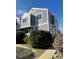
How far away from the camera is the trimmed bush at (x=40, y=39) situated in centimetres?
182

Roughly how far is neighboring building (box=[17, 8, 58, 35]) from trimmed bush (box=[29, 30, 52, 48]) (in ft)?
0.15

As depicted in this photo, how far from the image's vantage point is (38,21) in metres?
1.85

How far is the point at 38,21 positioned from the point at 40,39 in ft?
0.68

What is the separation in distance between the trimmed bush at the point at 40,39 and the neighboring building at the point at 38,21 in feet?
0.15

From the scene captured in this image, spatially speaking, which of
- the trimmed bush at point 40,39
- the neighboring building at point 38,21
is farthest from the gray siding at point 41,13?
the trimmed bush at point 40,39

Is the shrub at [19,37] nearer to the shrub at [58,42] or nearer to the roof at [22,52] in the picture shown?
the roof at [22,52]

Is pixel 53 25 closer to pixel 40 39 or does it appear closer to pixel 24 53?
pixel 40 39

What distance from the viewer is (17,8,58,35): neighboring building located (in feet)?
6.00
